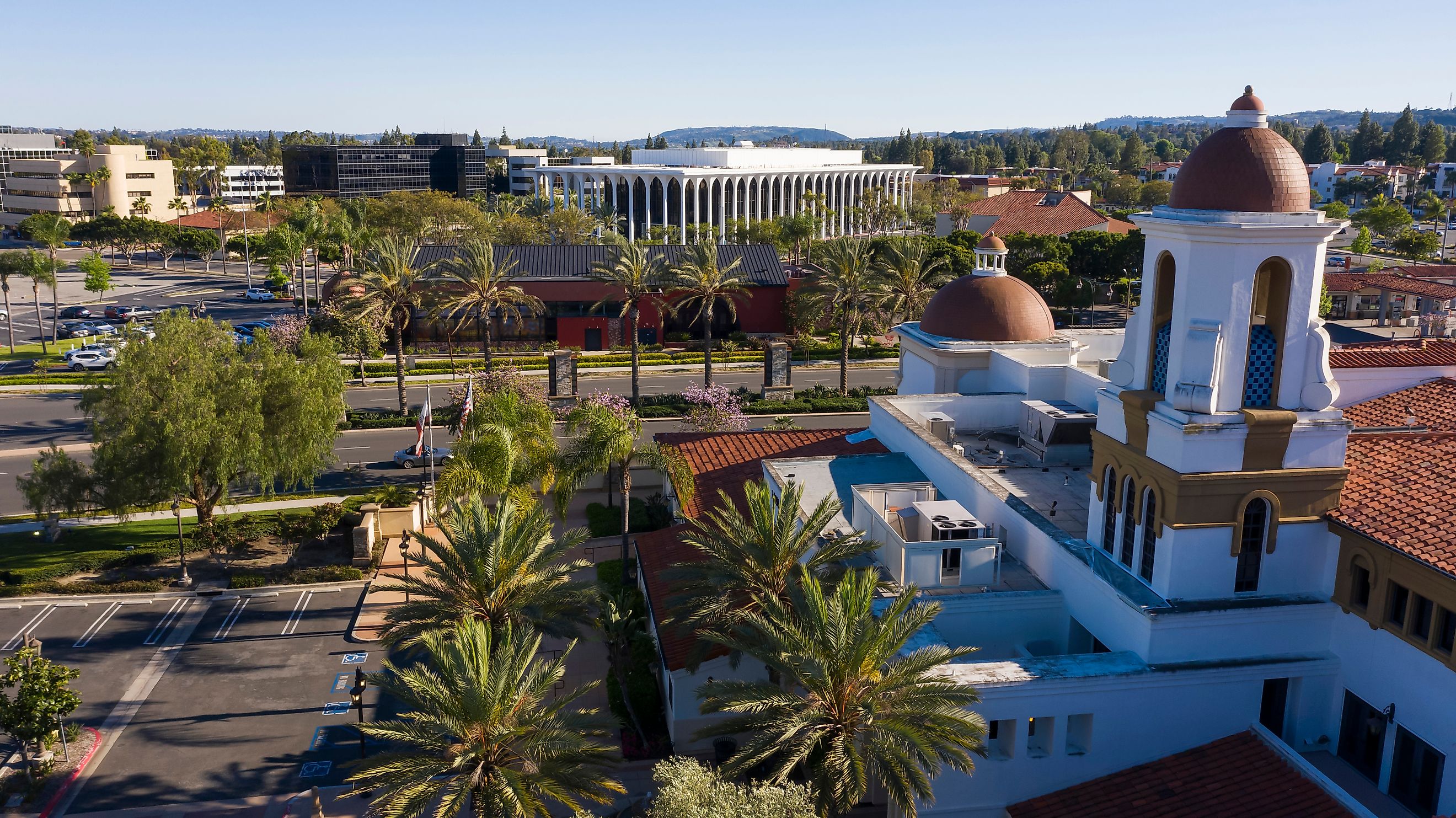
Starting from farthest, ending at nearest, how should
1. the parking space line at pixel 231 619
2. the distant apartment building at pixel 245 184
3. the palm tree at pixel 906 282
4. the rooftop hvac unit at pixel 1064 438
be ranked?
the distant apartment building at pixel 245 184, the palm tree at pixel 906 282, the parking space line at pixel 231 619, the rooftop hvac unit at pixel 1064 438

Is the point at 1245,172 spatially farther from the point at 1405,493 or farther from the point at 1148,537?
the point at 1148,537

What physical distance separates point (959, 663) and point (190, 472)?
26273 millimetres

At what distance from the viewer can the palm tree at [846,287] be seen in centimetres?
5838

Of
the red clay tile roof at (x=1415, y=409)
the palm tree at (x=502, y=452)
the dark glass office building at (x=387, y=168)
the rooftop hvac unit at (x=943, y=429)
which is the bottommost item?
the palm tree at (x=502, y=452)

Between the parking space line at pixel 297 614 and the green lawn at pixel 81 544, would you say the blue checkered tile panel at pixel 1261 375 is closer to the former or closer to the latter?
the parking space line at pixel 297 614

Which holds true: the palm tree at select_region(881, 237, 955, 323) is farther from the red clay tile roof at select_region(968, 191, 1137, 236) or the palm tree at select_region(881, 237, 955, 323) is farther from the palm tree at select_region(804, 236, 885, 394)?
the red clay tile roof at select_region(968, 191, 1137, 236)

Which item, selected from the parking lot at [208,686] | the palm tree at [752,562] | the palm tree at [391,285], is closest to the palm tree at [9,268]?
the palm tree at [391,285]

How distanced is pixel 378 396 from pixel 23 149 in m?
131

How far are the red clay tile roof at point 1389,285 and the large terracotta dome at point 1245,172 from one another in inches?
2723

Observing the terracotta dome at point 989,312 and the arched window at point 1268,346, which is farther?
the terracotta dome at point 989,312

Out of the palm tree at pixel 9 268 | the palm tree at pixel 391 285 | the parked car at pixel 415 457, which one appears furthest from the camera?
the palm tree at pixel 9 268

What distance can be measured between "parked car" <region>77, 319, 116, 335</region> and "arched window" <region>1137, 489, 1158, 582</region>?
240 feet

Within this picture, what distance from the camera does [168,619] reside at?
3234 cm

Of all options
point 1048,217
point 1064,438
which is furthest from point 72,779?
point 1048,217
